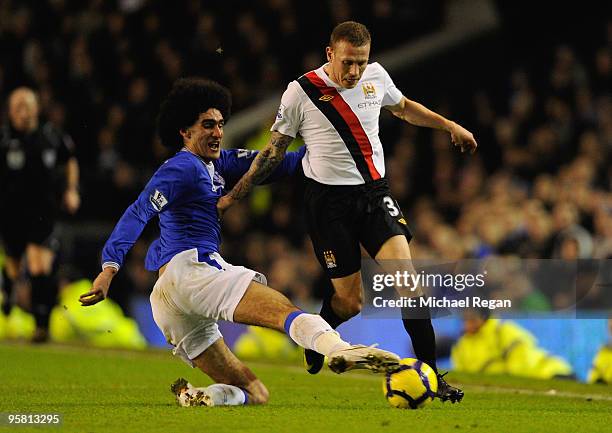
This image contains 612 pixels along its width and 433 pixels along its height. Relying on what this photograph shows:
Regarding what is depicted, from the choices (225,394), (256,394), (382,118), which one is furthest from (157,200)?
(382,118)

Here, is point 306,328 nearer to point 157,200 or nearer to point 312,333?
point 312,333

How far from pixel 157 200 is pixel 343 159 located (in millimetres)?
1461

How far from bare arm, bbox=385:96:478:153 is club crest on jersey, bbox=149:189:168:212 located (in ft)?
6.40

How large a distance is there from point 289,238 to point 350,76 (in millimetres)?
8799

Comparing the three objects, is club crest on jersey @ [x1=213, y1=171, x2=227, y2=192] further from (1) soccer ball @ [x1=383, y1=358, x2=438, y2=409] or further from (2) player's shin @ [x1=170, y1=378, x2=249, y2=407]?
(1) soccer ball @ [x1=383, y1=358, x2=438, y2=409]

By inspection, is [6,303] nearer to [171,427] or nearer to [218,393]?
[218,393]

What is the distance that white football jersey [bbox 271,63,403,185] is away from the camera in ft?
25.8

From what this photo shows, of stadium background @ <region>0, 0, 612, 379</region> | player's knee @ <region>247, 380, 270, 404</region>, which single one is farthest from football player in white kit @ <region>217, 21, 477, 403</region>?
stadium background @ <region>0, 0, 612, 379</region>

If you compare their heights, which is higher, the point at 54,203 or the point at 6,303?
the point at 54,203

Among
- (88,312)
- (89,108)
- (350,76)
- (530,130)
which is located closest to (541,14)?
Result: (530,130)

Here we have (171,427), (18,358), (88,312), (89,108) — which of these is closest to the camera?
(171,427)

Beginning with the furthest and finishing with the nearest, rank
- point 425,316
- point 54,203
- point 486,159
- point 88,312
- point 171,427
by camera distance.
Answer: point 486,159
point 88,312
point 54,203
point 425,316
point 171,427

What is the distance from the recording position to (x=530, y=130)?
1612 centimetres

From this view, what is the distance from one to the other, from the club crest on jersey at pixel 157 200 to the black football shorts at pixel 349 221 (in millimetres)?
1376
